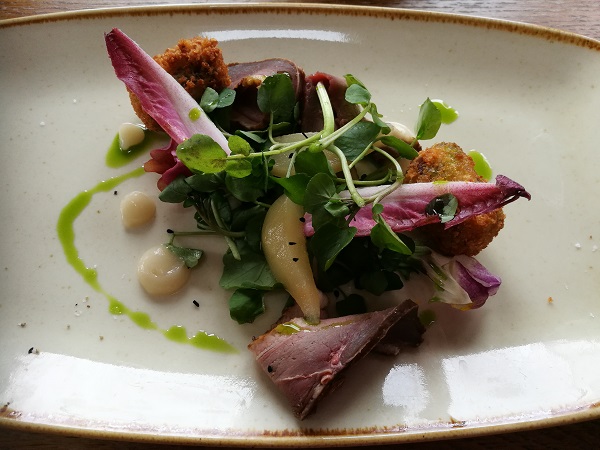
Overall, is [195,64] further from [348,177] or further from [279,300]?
[279,300]

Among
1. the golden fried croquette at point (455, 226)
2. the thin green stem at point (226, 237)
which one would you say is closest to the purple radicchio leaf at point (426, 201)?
the golden fried croquette at point (455, 226)

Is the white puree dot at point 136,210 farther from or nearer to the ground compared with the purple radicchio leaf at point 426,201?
nearer to the ground

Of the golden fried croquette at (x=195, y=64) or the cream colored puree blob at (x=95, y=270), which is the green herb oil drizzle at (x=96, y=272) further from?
the golden fried croquette at (x=195, y=64)

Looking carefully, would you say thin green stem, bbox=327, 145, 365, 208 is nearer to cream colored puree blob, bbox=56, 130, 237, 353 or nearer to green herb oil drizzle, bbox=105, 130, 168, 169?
cream colored puree blob, bbox=56, 130, 237, 353

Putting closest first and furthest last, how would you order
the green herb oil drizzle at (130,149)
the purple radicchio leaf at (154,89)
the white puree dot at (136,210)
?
the purple radicchio leaf at (154,89), the white puree dot at (136,210), the green herb oil drizzle at (130,149)

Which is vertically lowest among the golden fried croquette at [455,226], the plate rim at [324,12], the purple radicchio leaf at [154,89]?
the golden fried croquette at [455,226]

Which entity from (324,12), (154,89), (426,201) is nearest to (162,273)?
(154,89)
